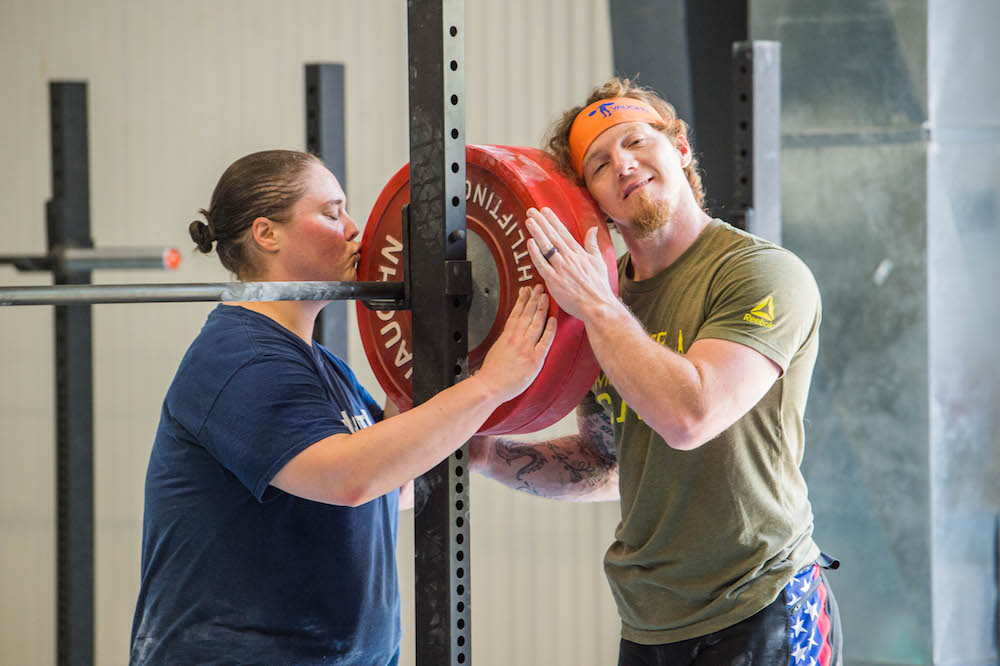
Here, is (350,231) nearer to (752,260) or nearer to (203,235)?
(203,235)

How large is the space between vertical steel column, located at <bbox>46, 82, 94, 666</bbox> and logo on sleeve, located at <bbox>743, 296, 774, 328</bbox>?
2.09m

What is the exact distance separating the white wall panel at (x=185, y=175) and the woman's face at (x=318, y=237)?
2.58 meters

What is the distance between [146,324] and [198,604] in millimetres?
3269

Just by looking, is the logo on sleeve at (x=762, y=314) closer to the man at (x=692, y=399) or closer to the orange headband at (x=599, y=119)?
the man at (x=692, y=399)

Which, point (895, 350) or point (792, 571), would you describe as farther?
point (895, 350)

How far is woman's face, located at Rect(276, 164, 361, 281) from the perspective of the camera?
74.7 inches

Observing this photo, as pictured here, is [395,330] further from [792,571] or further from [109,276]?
[109,276]

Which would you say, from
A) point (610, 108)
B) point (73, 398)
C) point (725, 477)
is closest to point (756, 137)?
point (610, 108)

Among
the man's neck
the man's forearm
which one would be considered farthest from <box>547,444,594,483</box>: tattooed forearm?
the man's neck

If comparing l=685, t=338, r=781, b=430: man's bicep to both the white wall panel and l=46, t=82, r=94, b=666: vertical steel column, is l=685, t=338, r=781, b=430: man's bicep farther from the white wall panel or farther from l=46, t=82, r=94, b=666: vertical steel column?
the white wall panel

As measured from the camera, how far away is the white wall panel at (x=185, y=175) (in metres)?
4.46

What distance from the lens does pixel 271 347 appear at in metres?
1.74

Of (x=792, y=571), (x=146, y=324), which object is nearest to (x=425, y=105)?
(x=792, y=571)

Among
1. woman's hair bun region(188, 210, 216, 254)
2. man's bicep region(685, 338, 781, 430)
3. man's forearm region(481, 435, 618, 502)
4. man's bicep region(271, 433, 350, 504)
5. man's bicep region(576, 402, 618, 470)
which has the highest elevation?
woman's hair bun region(188, 210, 216, 254)
